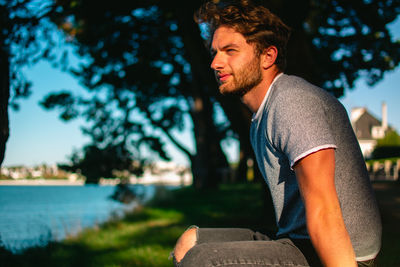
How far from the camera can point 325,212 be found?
146 cm

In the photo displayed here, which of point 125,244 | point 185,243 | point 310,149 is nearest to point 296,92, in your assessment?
point 310,149

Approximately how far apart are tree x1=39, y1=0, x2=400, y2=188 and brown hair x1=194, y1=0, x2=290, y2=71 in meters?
2.72

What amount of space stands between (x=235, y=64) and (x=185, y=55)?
319 inches

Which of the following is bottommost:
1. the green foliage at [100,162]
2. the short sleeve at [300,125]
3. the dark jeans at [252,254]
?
the green foliage at [100,162]

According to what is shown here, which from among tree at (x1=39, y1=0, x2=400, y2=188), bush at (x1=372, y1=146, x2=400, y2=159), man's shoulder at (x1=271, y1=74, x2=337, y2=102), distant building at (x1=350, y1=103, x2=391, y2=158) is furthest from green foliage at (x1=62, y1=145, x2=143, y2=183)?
distant building at (x1=350, y1=103, x2=391, y2=158)

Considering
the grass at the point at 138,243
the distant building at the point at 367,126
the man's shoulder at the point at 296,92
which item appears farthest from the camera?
the distant building at the point at 367,126

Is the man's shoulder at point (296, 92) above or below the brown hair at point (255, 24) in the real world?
below

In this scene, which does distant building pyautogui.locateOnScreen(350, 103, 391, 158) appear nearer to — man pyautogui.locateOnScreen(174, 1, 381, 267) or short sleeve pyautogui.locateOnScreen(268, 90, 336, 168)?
man pyautogui.locateOnScreen(174, 1, 381, 267)

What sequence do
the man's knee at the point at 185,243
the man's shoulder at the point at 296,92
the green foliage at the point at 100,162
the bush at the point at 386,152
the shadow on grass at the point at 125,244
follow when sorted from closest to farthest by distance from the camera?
the man's shoulder at the point at 296,92, the man's knee at the point at 185,243, the shadow on grass at the point at 125,244, the green foliage at the point at 100,162, the bush at the point at 386,152

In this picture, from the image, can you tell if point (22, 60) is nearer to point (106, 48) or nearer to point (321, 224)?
point (321, 224)

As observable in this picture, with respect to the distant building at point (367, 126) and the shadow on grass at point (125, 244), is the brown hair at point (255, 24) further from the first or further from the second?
the distant building at point (367, 126)

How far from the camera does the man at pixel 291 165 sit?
1.47 m

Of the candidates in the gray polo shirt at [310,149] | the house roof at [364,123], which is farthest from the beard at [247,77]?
the house roof at [364,123]

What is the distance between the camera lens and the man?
4.82 feet
